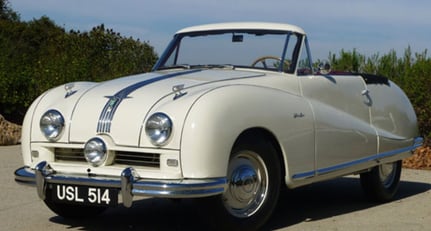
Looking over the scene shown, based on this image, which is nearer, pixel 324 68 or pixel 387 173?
pixel 324 68

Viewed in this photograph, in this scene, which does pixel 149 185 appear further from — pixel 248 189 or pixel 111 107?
pixel 248 189

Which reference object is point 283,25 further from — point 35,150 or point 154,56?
point 154,56

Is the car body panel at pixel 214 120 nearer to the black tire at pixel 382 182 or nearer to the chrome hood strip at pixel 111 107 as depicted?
the chrome hood strip at pixel 111 107

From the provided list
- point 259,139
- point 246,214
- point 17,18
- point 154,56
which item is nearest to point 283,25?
point 259,139

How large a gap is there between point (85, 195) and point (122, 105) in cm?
69

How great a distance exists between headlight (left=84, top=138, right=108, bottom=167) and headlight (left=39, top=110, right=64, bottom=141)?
35 centimetres

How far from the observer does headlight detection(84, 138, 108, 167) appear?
508cm

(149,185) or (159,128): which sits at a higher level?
(159,128)

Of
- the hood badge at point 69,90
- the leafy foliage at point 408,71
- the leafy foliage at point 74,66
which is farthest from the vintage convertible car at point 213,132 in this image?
the leafy foliage at point 74,66

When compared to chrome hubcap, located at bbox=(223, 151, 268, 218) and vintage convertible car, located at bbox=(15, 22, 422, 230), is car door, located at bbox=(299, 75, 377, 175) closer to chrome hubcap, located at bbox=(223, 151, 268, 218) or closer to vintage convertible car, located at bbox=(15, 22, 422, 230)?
vintage convertible car, located at bbox=(15, 22, 422, 230)

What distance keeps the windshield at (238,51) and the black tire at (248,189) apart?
1180 millimetres

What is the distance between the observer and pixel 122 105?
520 cm

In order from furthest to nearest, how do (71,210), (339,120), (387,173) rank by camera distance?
(387,173) → (339,120) → (71,210)

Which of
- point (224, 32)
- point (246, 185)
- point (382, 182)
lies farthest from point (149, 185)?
point (382, 182)
